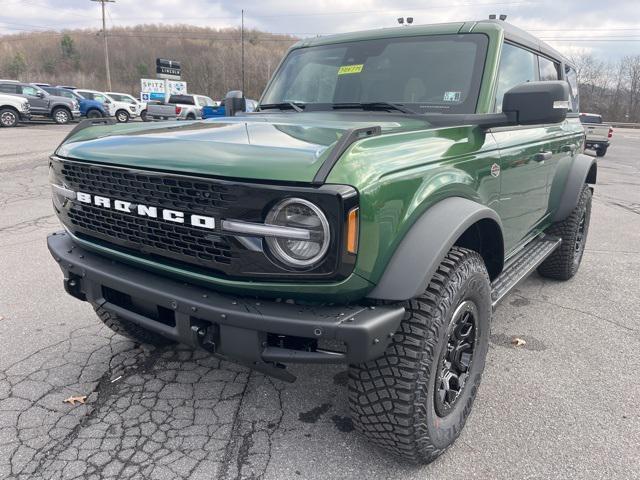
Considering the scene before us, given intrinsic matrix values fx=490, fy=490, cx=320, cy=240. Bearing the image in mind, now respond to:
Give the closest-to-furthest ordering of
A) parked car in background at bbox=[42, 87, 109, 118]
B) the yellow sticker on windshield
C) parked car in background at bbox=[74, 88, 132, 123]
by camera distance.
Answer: the yellow sticker on windshield < parked car in background at bbox=[42, 87, 109, 118] < parked car in background at bbox=[74, 88, 132, 123]

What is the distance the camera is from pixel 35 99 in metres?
21.2

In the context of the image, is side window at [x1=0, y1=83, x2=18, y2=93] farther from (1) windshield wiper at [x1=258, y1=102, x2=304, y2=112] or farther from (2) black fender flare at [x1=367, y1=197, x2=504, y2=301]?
(2) black fender flare at [x1=367, y1=197, x2=504, y2=301]

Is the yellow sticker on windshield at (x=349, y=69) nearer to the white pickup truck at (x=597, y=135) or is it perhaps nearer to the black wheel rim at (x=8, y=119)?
the white pickup truck at (x=597, y=135)

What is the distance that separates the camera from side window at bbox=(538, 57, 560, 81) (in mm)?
3800

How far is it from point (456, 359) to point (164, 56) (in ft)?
322

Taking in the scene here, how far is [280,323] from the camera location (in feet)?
5.62

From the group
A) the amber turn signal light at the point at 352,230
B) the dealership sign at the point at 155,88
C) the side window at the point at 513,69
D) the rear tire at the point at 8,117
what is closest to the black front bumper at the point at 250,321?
the amber turn signal light at the point at 352,230

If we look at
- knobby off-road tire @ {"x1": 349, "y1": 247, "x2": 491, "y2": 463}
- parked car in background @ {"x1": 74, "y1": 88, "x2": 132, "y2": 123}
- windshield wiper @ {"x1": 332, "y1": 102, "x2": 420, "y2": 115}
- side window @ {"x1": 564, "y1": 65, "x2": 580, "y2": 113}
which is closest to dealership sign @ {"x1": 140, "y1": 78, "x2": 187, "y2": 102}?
parked car in background @ {"x1": 74, "y1": 88, "x2": 132, "y2": 123}

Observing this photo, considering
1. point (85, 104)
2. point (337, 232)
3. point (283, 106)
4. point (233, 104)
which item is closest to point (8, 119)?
point (85, 104)

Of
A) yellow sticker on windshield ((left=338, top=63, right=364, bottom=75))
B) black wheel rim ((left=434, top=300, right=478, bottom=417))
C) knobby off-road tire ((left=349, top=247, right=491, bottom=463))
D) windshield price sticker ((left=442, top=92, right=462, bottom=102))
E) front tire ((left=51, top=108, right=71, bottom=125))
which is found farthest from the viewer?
front tire ((left=51, top=108, right=71, bottom=125))

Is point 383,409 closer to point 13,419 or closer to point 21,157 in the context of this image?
point 13,419

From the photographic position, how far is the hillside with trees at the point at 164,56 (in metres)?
55.2

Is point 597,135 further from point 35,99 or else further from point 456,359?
point 35,99

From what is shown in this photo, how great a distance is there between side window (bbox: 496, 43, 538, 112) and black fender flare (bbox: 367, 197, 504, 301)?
3.83ft
